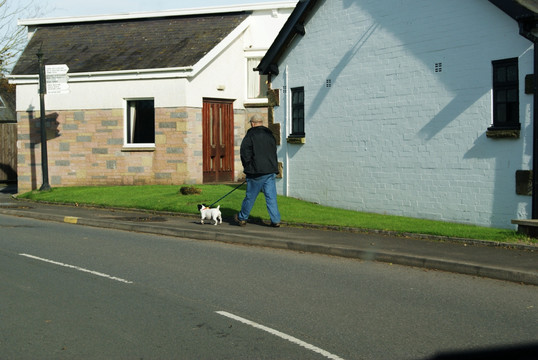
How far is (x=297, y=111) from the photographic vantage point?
19375 mm

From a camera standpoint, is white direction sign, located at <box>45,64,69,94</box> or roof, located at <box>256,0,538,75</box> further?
white direction sign, located at <box>45,64,69,94</box>

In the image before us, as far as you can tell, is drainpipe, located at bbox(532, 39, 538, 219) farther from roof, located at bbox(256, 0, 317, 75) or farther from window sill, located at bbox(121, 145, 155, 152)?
window sill, located at bbox(121, 145, 155, 152)

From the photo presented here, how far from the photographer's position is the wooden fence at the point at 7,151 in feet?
104

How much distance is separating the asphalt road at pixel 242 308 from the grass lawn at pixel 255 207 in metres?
2.66

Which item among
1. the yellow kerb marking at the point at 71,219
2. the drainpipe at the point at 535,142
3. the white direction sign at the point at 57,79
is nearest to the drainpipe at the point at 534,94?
the drainpipe at the point at 535,142

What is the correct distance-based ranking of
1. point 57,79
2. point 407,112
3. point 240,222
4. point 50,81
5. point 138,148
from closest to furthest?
point 240,222 < point 407,112 < point 57,79 < point 50,81 < point 138,148

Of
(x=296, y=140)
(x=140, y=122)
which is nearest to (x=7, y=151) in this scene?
(x=140, y=122)

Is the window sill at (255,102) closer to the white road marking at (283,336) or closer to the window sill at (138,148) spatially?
the window sill at (138,148)

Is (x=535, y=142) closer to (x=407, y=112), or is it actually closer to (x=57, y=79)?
(x=407, y=112)

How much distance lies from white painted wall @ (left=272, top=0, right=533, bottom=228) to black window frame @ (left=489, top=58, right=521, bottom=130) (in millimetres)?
142

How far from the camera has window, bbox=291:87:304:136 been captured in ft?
63.0

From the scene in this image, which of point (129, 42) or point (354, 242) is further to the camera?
point (129, 42)

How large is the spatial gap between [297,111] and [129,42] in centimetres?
949

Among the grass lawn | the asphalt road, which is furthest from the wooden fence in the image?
the asphalt road
